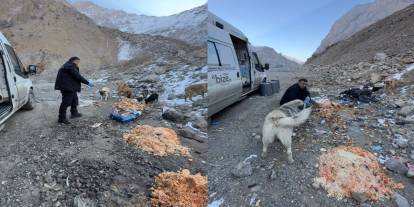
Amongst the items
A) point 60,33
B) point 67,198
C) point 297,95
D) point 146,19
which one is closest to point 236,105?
point 297,95

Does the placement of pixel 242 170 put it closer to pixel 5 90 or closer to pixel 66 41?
pixel 5 90

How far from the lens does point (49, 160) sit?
12.1 feet

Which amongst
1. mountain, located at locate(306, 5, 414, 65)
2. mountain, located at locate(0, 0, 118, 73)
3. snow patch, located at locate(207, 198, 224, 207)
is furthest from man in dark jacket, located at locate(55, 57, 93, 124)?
mountain, located at locate(0, 0, 118, 73)

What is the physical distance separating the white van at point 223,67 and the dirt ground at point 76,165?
79cm

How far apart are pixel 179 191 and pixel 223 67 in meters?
2.35

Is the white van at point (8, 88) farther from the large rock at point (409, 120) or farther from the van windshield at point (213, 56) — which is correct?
the large rock at point (409, 120)

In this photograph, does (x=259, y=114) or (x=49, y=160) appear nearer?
(x=49, y=160)

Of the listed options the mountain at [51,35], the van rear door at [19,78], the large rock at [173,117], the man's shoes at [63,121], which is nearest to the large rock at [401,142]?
the large rock at [173,117]

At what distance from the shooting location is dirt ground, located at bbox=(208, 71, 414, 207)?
8.95 feet

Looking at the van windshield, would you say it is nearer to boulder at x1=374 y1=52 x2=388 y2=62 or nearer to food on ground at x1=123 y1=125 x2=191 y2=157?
food on ground at x1=123 y1=125 x2=191 y2=157

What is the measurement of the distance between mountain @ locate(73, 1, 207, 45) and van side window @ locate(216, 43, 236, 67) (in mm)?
25358

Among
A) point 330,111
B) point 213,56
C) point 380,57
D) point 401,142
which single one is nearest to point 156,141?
point 213,56

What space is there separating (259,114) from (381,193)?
308cm

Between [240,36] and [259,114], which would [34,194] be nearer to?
[259,114]
